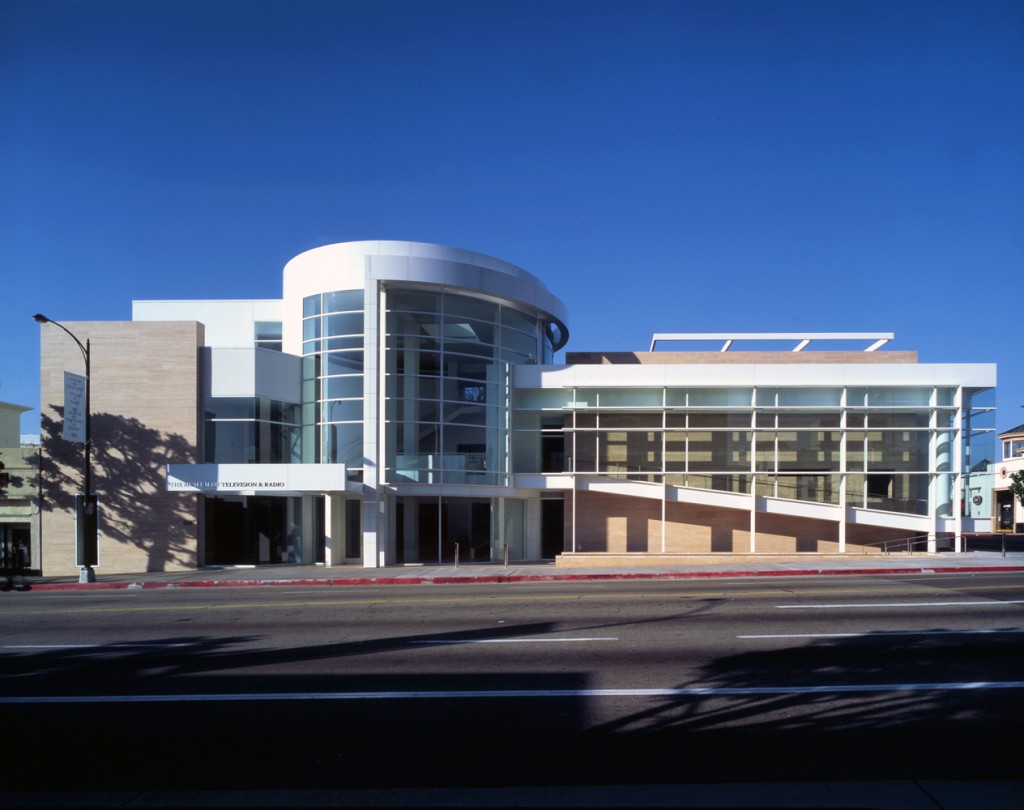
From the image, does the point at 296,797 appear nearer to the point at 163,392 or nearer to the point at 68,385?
the point at 68,385

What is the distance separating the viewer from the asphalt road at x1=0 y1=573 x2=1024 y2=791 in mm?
6613

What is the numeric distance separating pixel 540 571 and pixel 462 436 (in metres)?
6.30

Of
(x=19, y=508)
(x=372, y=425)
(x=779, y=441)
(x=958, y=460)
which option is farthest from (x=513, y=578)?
(x=958, y=460)

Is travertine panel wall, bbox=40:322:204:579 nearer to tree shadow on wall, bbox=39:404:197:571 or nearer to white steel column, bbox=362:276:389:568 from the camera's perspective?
tree shadow on wall, bbox=39:404:197:571

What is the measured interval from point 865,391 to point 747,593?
15821 millimetres

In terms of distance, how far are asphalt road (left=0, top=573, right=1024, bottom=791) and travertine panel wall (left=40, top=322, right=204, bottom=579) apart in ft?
35.7

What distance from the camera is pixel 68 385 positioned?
24.0 meters

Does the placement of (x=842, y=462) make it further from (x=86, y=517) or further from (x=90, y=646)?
(x=86, y=517)

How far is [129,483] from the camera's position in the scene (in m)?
26.8

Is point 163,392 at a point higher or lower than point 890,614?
higher

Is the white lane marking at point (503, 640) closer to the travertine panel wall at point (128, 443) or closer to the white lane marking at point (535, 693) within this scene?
the white lane marking at point (535, 693)

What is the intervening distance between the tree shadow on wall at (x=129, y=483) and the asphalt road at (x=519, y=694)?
10.7m

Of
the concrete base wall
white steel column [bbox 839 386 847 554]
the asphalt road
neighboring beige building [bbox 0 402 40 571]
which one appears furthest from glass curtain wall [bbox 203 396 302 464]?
white steel column [bbox 839 386 847 554]

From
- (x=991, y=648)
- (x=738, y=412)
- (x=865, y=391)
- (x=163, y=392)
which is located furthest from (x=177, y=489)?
(x=865, y=391)
